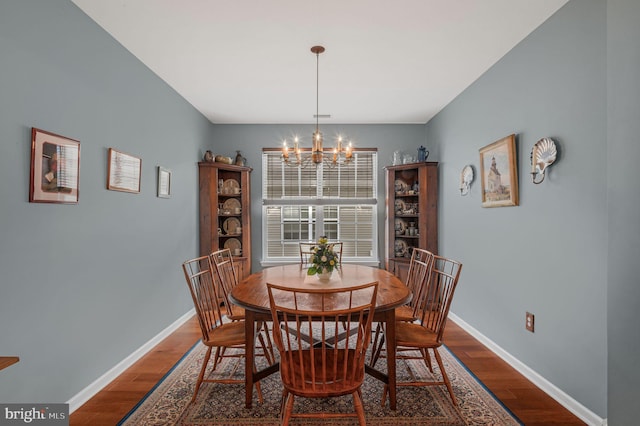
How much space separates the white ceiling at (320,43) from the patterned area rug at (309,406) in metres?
2.72

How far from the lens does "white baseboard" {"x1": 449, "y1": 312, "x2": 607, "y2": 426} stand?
1.98 m

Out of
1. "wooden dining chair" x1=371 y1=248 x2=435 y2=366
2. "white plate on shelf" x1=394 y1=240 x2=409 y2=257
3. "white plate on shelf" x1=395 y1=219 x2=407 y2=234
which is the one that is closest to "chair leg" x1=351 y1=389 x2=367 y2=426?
"wooden dining chair" x1=371 y1=248 x2=435 y2=366

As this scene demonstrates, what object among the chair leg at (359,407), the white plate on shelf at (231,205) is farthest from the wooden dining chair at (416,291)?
the white plate on shelf at (231,205)

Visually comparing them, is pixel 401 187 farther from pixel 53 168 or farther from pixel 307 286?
pixel 53 168

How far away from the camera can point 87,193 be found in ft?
7.62

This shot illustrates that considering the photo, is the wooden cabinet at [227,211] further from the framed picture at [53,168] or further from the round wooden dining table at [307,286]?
the framed picture at [53,168]

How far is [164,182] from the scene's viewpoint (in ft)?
11.5

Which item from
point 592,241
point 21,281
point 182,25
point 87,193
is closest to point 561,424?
point 592,241

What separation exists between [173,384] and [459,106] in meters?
4.09

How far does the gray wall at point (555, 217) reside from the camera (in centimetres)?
197

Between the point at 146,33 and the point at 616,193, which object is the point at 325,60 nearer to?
the point at 146,33

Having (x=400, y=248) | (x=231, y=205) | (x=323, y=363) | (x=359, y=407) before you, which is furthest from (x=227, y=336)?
(x=400, y=248)

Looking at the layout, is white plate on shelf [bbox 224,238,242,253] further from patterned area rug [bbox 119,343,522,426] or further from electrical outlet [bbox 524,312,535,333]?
electrical outlet [bbox 524,312,535,333]

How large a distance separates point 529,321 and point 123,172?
3563 millimetres
